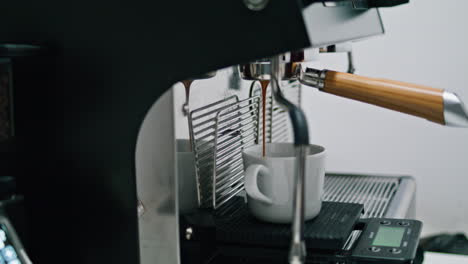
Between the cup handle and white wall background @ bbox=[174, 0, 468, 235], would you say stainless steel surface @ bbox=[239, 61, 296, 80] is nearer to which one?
the cup handle

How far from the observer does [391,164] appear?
1266 mm

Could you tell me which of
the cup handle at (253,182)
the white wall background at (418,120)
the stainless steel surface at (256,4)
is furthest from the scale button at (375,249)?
the white wall background at (418,120)

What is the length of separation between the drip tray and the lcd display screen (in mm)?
26

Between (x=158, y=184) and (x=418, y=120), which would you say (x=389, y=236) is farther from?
(x=418, y=120)

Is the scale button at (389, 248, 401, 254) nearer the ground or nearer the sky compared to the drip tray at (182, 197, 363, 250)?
nearer the ground

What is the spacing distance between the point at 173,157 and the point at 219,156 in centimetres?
18

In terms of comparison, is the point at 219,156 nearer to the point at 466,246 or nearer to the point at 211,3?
the point at 211,3

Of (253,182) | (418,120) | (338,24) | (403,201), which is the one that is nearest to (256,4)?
(338,24)

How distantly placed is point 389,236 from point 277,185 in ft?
0.38

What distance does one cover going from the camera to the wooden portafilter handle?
16.5 inches

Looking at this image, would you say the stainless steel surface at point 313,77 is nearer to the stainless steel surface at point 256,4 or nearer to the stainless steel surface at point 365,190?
the stainless steel surface at point 256,4

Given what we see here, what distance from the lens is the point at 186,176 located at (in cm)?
59

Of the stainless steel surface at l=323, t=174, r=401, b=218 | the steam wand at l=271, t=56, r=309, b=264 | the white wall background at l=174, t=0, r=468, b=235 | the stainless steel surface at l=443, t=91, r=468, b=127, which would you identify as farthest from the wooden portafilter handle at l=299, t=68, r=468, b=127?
the white wall background at l=174, t=0, r=468, b=235

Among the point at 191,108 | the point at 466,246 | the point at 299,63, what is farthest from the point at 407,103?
the point at 466,246
